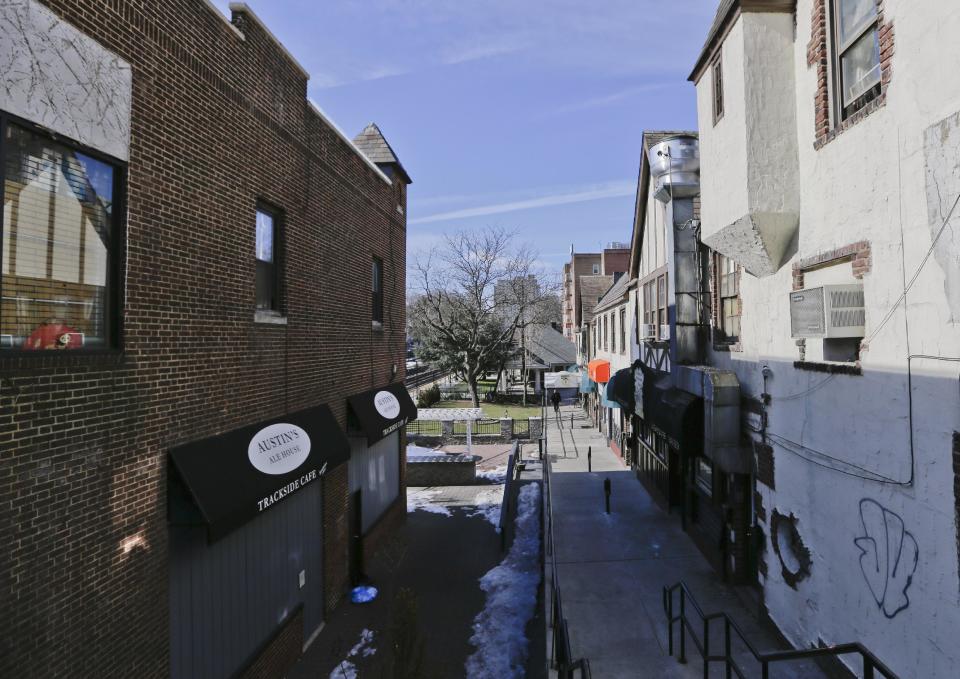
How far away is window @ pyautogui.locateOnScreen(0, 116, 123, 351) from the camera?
427 centimetres

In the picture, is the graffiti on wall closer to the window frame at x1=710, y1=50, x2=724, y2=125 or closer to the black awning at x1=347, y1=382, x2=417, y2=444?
the window frame at x1=710, y1=50, x2=724, y2=125

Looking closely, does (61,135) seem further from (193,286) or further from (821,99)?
(821,99)

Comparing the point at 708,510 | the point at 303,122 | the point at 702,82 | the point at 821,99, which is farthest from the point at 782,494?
the point at 303,122

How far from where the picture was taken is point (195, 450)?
241 inches

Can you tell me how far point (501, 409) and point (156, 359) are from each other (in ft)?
108

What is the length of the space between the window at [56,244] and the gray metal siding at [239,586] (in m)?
2.49

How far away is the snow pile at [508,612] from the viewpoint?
805cm

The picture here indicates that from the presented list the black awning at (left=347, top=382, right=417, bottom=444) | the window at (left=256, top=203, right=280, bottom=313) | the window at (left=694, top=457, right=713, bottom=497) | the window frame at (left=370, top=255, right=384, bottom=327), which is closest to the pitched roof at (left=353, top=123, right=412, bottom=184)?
the window frame at (left=370, top=255, right=384, bottom=327)

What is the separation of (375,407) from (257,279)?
480 cm

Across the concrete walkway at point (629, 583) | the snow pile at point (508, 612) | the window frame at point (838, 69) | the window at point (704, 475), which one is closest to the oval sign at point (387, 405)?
the snow pile at point (508, 612)

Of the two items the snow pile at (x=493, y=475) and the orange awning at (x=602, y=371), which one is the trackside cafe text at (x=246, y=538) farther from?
the orange awning at (x=602, y=371)

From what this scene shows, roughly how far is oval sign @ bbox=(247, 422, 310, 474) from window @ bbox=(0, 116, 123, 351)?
250 cm

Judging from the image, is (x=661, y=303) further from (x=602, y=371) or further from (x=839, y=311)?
(x=602, y=371)

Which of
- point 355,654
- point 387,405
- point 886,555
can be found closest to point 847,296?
point 886,555
